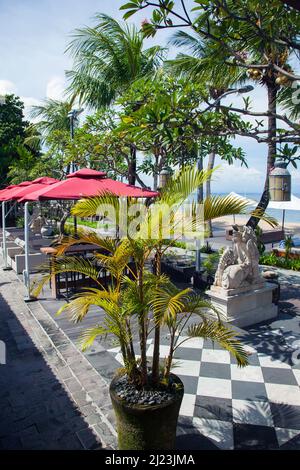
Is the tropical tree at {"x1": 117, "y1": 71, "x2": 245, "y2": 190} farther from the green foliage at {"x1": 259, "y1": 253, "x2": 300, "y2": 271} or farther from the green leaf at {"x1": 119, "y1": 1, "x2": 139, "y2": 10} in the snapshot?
the green foliage at {"x1": 259, "y1": 253, "x2": 300, "y2": 271}

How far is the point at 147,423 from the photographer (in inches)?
117

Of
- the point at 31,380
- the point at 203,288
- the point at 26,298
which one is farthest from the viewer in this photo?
the point at 203,288

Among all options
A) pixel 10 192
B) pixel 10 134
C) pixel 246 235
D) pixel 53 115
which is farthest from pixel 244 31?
pixel 10 134

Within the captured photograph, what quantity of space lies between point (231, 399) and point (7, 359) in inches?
136

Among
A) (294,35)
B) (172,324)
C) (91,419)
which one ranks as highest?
(294,35)

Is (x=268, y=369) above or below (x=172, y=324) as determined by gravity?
below

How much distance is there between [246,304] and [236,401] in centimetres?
278

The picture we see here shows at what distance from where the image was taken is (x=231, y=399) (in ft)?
13.8

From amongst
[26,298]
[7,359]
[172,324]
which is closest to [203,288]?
[26,298]

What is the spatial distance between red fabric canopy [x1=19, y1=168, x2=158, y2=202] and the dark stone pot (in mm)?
4629

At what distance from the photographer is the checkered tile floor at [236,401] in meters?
3.53

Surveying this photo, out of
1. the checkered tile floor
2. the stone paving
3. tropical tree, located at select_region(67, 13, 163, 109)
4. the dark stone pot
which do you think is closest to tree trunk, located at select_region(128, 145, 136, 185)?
tropical tree, located at select_region(67, 13, 163, 109)

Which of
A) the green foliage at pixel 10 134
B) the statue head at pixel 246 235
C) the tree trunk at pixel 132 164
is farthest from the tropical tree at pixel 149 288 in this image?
the green foliage at pixel 10 134
